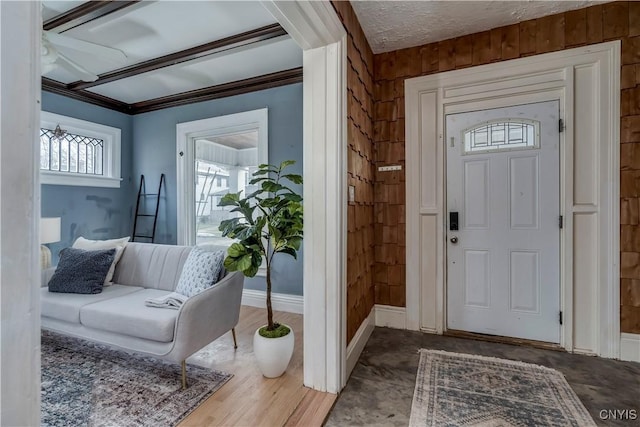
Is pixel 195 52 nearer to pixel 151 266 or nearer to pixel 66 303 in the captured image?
pixel 151 266

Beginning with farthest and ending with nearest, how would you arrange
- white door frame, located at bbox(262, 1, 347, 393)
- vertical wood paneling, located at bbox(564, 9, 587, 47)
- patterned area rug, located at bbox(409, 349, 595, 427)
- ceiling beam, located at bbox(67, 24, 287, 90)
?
ceiling beam, located at bbox(67, 24, 287, 90)
vertical wood paneling, located at bbox(564, 9, 587, 47)
white door frame, located at bbox(262, 1, 347, 393)
patterned area rug, located at bbox(409, 349, 595, 427)

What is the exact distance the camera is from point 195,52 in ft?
9.34

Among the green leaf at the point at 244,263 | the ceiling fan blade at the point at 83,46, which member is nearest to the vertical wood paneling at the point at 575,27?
the green leaf at the point at 244,263

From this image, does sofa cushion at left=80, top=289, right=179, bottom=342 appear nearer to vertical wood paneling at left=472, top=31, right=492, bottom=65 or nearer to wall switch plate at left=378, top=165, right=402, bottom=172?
wall switch plate at left=378, top=165, right=402, bottom=172

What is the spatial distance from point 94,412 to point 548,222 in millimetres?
3405

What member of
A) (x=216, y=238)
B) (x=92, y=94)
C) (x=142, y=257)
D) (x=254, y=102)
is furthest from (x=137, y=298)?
(x=92, y=94)

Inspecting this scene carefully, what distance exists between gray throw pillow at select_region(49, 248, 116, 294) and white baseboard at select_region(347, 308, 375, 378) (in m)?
2.12

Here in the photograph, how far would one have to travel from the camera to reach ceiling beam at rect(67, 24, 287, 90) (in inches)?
101

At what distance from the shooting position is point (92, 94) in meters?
3.80

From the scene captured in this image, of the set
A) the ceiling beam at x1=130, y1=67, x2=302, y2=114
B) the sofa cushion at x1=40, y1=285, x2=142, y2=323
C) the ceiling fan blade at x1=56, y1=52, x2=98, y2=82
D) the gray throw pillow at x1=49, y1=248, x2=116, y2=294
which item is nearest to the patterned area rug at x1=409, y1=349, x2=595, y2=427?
the sofa cushion at x1=40, y1=285, x2=142, y2=323

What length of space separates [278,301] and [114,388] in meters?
1.72

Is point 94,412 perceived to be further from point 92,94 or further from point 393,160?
point 92,94

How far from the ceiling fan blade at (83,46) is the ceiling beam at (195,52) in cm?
69

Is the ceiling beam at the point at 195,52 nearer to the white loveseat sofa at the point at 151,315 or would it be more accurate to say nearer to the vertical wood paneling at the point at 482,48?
the vertical wood paneling at the point at 482,48
